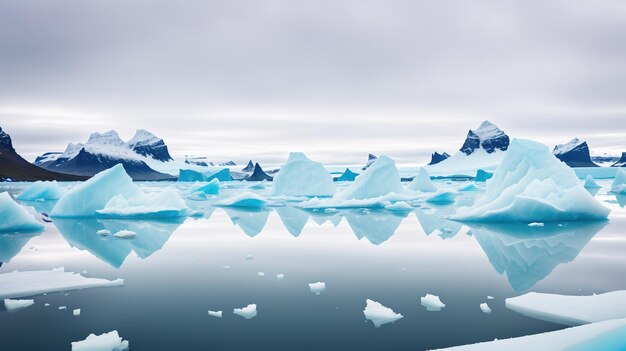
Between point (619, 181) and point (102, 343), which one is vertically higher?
point (102, 343)

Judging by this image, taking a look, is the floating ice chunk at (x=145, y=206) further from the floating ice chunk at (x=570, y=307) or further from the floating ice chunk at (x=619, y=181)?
the floating ice chunk at (x=619, y=181)

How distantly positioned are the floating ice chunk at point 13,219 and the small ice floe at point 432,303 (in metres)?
10.5

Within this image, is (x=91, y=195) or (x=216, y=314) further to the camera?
(x=91, y=195)

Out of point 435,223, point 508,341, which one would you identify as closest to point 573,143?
point 435,223

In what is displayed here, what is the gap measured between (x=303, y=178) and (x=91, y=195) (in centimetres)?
1373

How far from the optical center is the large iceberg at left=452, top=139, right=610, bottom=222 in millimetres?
12070

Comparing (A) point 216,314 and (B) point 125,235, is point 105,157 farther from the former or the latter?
(A) point 216,314

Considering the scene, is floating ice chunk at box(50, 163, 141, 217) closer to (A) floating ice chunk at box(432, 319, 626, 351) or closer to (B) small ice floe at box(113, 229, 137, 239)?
(B) small ice floe at box(113, 229, 137, 239)

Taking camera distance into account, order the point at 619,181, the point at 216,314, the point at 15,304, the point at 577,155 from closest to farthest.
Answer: the point at 216,314 < the point at 15,304 < the point at 619,181 < the point at 577,155

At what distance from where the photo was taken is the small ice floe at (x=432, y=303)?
479 cm

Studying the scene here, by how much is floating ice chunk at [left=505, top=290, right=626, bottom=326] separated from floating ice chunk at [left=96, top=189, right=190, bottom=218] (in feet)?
38.2

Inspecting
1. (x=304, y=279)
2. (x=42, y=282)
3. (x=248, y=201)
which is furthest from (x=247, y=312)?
(x=248, y=201)

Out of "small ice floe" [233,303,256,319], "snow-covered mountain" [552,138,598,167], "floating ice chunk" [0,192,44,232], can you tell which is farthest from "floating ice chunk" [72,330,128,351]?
"snow-covered mountain" [552,138,598,167]

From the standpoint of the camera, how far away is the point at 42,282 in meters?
5.89
